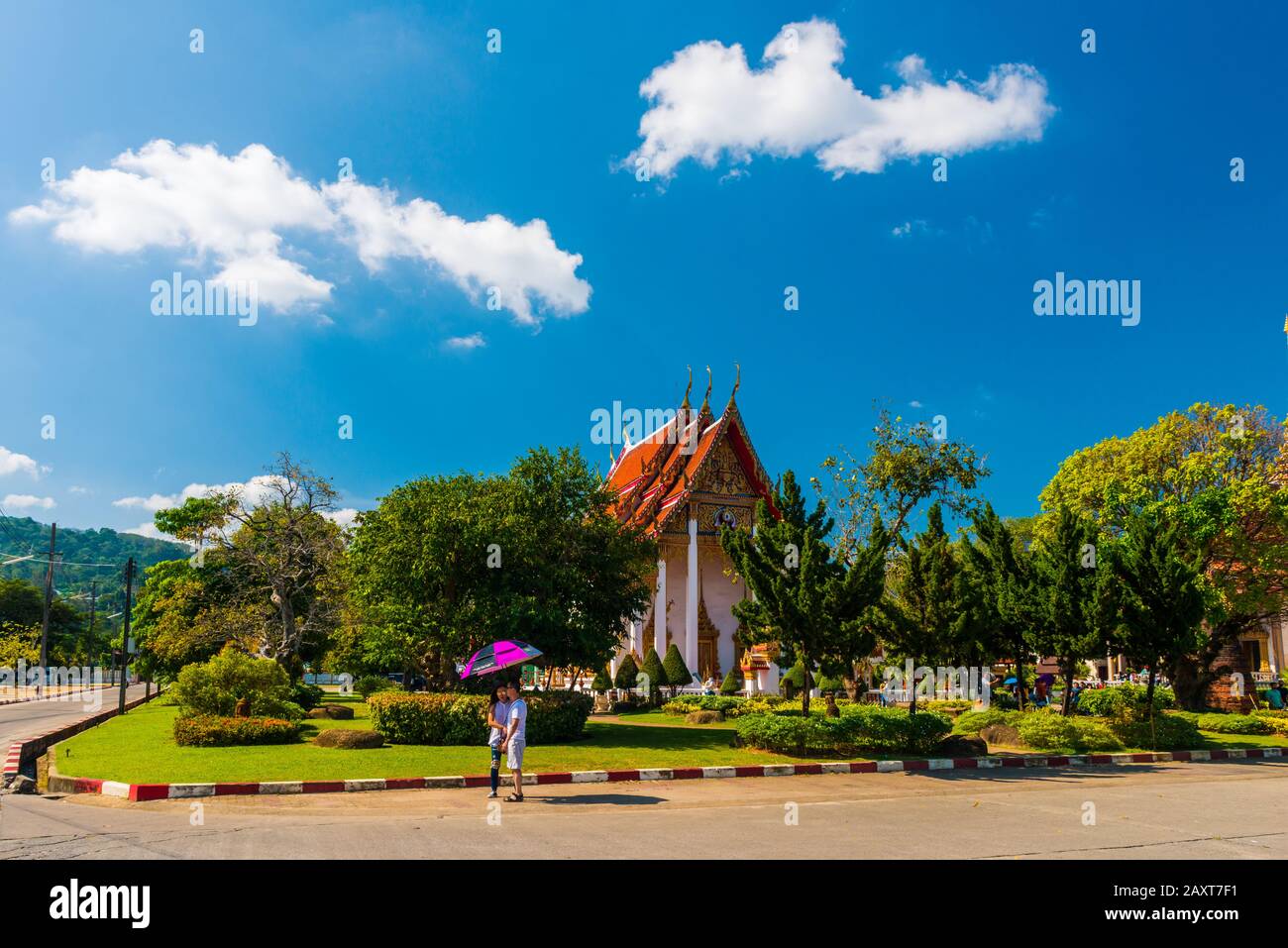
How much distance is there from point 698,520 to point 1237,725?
Answer: 22.9 metres

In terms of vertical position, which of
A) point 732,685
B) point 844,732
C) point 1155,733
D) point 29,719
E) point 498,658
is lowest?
point 732,685

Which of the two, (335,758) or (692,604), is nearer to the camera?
(335,758)

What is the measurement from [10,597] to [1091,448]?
76.8 m

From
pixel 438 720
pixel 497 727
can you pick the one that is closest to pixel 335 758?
pixel 438 720

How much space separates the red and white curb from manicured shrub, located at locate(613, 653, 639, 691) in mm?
19356

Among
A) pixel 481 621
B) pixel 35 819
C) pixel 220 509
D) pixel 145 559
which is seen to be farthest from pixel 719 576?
pixel 145 559

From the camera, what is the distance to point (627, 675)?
35000mm

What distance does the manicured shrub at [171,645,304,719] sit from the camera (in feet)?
57.4

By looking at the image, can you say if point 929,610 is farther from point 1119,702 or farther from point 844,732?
point 1119,702

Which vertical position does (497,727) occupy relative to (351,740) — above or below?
above

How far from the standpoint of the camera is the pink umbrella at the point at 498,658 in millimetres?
13508

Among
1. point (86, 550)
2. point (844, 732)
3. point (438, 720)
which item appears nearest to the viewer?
point (844, 732)

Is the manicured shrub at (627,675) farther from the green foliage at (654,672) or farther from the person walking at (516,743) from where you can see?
the person walking at (516,743)
